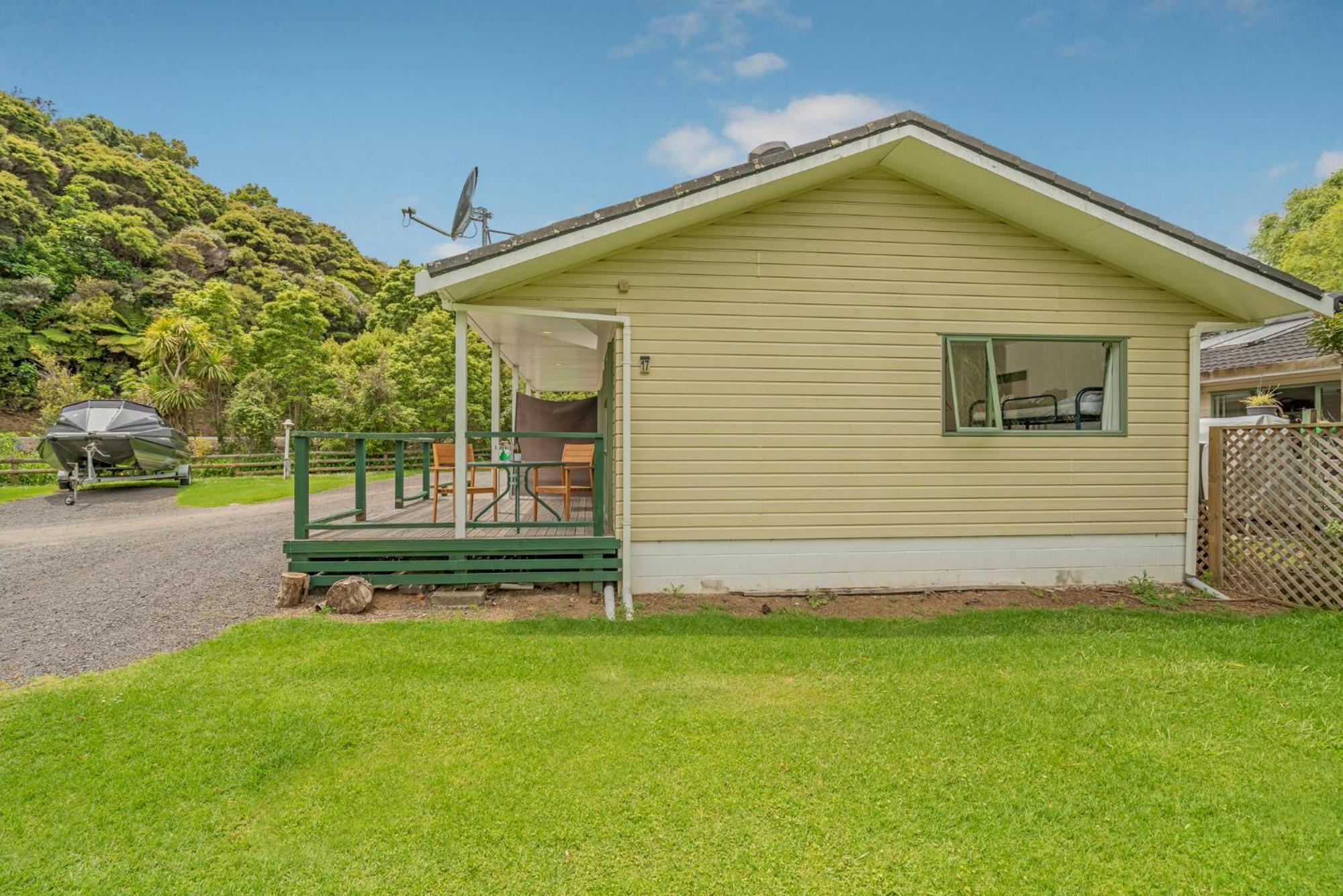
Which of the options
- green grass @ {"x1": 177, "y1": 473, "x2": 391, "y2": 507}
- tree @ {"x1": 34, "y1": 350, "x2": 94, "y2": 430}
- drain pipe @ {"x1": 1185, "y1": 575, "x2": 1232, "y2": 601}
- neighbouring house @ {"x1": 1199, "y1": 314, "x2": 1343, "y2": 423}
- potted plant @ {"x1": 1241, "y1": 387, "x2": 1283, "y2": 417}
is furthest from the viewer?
tree @ {"x1": 34, "y1": 350, "x2": 94, "y2": 430}

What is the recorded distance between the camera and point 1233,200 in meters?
42.1

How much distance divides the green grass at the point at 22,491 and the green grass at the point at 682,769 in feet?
46.3

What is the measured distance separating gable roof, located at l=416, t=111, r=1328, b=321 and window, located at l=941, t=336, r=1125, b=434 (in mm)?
994

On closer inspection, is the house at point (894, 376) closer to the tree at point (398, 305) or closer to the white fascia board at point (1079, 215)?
the white fascia board at point (1079, 215)

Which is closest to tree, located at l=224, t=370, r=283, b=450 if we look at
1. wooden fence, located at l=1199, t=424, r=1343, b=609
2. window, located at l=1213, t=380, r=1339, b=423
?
wooden fence, located at l=1199, t=424, r=1343, b=609

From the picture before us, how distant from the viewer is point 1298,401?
11242 millimetres

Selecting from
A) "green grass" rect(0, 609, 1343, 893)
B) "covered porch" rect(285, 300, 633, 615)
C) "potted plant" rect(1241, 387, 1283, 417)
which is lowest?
"green grass" rect(0, 609, 1343, 893)

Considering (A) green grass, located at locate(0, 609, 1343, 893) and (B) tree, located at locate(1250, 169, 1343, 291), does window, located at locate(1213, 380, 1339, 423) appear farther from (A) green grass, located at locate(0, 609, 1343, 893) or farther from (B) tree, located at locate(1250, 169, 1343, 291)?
(B) tree, located at locate(1250, 169, 1343, 291)

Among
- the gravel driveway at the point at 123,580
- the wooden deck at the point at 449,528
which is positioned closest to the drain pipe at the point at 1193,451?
the wooden deck at the point at 449,528

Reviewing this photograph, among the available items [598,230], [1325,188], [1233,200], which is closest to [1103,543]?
[598,230]

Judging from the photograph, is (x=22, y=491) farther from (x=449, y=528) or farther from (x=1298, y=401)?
(x=1298, y=401)

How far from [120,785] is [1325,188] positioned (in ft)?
157

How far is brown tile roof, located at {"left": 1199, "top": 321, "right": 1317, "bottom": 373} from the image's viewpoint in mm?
10656

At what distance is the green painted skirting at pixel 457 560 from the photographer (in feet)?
→ 18.1
